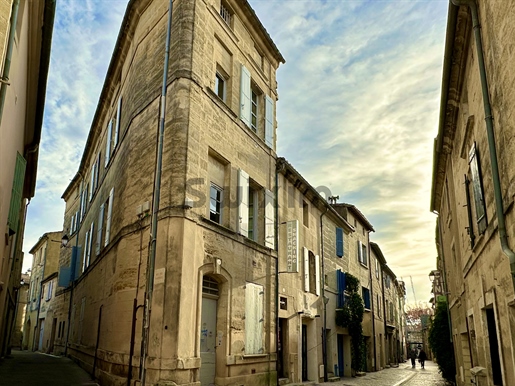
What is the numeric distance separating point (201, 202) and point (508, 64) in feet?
21.1

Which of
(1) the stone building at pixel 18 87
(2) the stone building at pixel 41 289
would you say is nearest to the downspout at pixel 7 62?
(1) the stone building at pixel 18 87

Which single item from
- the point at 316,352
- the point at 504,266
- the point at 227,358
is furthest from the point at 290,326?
the point at 504,266

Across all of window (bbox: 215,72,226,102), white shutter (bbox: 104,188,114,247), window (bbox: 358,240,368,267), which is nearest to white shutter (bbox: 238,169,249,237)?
window (bbox: 215,72,226,102)

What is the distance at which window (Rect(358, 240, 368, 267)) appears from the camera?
24297 millimetres

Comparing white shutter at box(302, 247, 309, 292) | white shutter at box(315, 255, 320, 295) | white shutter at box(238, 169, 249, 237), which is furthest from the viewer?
white shutter at box(315, 255, 320, 295)

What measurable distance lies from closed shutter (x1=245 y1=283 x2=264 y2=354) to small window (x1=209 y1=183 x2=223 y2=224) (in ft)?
6.41

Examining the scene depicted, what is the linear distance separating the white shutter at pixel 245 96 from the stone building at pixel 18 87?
16.4ft

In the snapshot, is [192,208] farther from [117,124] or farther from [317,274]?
[317,274]

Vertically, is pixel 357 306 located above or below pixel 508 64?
below

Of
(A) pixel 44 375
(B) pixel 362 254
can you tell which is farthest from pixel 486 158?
(B) pixel 362 254

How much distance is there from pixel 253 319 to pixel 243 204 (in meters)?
2.96

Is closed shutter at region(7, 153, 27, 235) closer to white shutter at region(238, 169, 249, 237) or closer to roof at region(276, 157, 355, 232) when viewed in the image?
white shutter at region(238, 169, 249, 237)

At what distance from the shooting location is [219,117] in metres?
11.1

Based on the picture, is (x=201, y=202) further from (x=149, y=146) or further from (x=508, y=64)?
(x=508, y=64)
